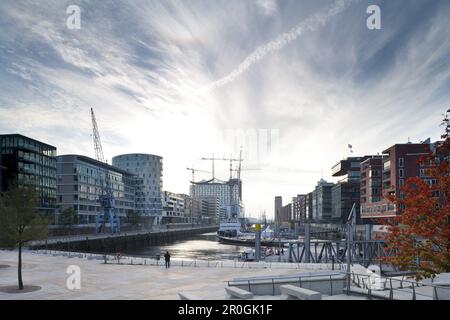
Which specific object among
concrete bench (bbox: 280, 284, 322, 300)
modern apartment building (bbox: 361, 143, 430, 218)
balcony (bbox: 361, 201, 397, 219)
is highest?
modern apartment building (bbox: 361, 143, 430, 218)

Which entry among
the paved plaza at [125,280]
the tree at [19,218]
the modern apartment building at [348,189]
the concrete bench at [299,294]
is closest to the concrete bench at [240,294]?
the concrete bench at [299,294]

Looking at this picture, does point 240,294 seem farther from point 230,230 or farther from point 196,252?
point 230,230

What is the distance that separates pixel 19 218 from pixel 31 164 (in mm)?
101204

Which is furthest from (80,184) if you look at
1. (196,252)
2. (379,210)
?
(379,210)

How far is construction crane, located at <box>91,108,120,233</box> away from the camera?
145125 millimetres

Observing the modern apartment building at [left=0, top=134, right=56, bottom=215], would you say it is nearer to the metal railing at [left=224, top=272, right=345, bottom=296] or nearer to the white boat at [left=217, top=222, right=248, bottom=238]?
the white boat at [left=217, top=222, right=248, bottom=238]

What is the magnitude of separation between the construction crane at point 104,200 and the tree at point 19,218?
11214 centimetres

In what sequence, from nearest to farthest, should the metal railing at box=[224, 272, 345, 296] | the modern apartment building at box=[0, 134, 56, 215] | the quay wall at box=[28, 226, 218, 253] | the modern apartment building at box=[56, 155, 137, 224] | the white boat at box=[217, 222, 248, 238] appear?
the metal railing at box=[224, 272, 345, 296] → the quay wall at box=[28, 226, 218, 253] → the modern apartment building at box=[0, 134, 56, 215] → the modern apartment building at box=[56, 155, 137, 224] → the white boat at box=[217, 222, 248, 238]

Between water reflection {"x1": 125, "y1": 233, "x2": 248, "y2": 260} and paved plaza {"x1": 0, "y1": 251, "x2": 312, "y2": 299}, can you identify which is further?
water reflection {"x1": 125, "y1": 233, "x2": 248, "y2": 260}

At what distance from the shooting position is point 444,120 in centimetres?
1572

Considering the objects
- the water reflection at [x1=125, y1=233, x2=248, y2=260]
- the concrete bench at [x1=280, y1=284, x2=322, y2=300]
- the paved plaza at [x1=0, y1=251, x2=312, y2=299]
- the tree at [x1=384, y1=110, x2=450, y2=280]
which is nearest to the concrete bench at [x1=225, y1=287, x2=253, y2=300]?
the concrete bench at [x1=280, y1=284, x2=322, y2=300]

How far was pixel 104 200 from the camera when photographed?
14950 centimetres

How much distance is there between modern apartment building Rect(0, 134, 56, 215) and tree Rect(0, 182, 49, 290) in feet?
282
